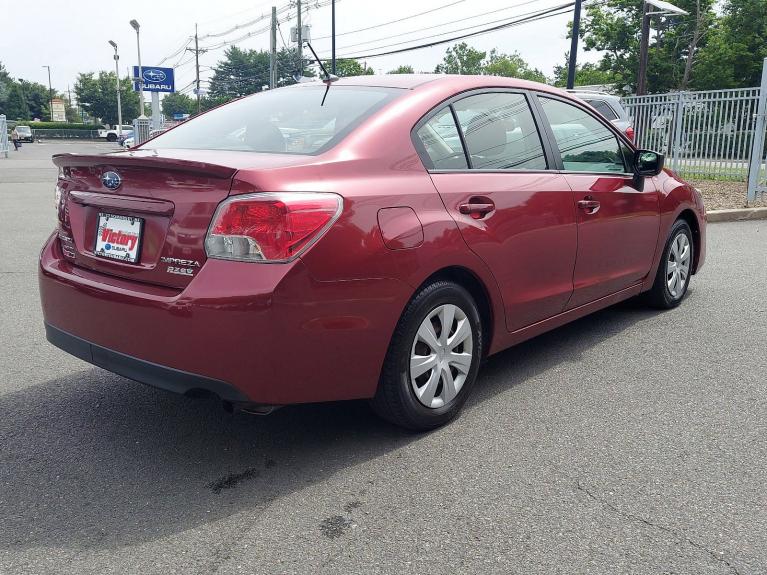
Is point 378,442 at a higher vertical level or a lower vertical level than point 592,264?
lower

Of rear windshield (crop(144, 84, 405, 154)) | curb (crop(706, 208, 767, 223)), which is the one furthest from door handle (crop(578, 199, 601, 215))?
curb (crop(706, 208, 767, 223))

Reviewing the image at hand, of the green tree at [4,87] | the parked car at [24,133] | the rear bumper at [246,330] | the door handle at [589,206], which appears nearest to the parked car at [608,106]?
the door handle at [589,206]

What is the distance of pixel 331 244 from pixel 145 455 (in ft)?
4.05

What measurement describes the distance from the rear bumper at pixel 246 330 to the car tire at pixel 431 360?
0.09m

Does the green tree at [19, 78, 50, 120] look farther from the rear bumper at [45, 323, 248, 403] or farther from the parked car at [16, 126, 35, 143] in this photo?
the rear bumper at [45, 323, 248, 403]

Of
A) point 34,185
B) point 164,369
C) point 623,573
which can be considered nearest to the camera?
point 623,573

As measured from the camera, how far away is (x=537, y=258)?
3.72 metres

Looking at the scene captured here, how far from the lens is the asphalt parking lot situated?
234cm

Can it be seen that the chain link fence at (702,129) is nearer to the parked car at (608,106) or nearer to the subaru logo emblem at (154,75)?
the parked car at (608,106)

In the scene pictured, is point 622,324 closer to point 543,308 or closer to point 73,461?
point 543,308

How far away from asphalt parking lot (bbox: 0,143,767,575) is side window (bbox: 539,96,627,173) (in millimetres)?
1174

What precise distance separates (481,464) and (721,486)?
3.03ft

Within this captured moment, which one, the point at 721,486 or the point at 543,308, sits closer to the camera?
the point at 721,486

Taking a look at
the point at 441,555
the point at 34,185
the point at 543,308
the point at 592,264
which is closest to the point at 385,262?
the point at 441,555
